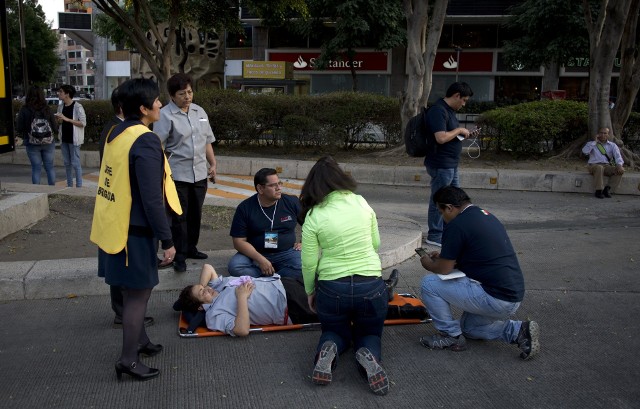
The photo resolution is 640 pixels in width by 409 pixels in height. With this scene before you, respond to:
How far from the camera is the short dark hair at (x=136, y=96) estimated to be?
389cm

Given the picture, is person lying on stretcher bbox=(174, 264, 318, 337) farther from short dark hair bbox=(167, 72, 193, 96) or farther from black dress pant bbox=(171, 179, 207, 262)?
short dark hair bbox=(167, 72, 193, 96)

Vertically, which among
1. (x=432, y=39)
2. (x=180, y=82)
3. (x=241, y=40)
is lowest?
(x=180, y=82)

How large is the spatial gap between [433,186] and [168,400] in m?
4.30

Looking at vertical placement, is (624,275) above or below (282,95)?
below

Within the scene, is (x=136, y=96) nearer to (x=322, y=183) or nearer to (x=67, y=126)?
(x=322, y=183)

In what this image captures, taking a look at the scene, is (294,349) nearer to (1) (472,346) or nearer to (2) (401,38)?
(1) (472,346)

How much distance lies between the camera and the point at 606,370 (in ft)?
13.6

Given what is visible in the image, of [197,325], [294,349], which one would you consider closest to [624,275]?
[294,349]

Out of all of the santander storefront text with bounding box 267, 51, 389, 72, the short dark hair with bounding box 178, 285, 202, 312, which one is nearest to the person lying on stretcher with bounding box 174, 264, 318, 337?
the short dark hair with bounding box 178, 285, 202, 312

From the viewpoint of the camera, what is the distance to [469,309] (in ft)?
14.3

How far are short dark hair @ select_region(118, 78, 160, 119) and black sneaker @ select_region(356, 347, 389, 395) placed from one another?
2082 mm

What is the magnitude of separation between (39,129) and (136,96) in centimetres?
644

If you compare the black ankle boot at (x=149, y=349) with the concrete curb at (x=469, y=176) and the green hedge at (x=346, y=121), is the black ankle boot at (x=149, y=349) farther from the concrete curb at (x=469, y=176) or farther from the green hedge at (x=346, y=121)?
the green hedge at (x=346, y=121)

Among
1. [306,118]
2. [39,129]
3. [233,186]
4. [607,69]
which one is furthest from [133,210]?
[607,69]
